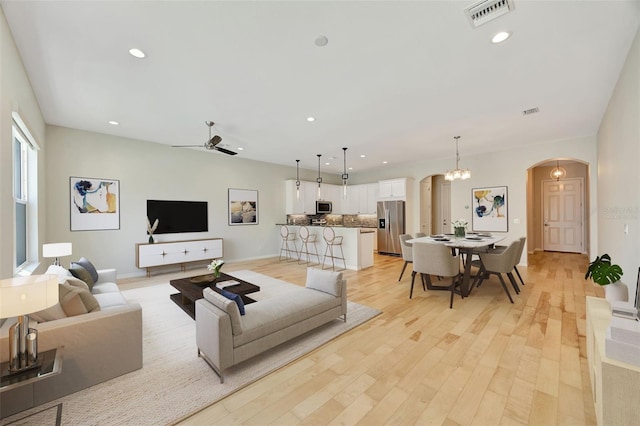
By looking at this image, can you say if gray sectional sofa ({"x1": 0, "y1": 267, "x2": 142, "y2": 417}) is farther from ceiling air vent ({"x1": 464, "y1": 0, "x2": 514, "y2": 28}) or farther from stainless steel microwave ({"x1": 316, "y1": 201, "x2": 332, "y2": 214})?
stainless steel microwave ({"x1": 316, "y1": 201, "x2": 332, "y2": 214})

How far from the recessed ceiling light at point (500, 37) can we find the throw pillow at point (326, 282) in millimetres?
2796

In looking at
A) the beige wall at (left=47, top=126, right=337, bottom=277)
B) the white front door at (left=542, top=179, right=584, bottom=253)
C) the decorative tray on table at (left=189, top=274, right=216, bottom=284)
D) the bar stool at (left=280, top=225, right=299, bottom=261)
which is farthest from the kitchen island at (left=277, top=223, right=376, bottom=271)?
the white front door at (left=542, top=179, right=584, bottom=253)

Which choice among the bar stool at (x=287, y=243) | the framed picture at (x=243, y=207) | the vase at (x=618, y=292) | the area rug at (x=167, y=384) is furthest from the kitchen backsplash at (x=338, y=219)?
the vase at (x=618, y=292)

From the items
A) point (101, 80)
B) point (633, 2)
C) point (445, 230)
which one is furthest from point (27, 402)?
point (445, 230)

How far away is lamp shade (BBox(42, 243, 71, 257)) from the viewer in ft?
11.2

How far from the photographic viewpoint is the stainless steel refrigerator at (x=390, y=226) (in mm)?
8156

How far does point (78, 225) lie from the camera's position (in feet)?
16.4

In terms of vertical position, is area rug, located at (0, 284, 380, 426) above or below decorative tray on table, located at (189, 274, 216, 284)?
below

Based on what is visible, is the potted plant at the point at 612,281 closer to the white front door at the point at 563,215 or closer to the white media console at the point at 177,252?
the white media console at the point at 177,252

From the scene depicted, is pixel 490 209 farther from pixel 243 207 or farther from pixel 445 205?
pixel 243 207

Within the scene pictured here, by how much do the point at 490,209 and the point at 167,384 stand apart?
296 inches

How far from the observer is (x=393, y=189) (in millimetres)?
8430

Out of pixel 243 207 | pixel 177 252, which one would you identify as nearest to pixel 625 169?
pixel 243 207

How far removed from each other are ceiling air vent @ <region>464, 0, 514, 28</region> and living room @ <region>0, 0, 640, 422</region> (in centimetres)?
127
